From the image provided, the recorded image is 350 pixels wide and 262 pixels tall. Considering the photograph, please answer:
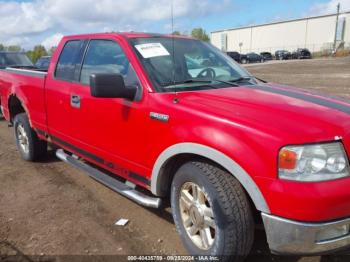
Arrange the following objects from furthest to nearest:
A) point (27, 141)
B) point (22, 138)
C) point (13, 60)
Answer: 1. point (13, 60)
2. point (22, 138)
3. point (27, 141)

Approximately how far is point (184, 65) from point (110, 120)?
0.90 metres

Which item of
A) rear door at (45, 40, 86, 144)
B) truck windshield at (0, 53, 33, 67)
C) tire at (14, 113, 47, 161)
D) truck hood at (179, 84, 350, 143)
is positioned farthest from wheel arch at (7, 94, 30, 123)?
truck windshield at (0, 53, 33, 67)

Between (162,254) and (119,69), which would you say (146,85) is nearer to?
(119,69)

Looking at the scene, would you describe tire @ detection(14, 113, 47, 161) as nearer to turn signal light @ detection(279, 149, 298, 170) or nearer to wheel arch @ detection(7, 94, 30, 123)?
wheel arch @ detection(7, 94, 30, 123)

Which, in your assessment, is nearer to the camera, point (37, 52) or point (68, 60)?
point (68, 60)

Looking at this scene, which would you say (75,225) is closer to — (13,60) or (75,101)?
(75,101)

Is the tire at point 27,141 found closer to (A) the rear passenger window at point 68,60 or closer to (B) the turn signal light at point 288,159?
(A) the rear passenger window at point 68,60

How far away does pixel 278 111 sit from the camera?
2.51 meters

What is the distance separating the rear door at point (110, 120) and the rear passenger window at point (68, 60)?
20cm

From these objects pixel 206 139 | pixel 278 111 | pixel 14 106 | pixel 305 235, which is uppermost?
pixel 278 111

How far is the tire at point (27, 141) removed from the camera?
5.25 meters

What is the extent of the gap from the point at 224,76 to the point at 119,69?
107 cm

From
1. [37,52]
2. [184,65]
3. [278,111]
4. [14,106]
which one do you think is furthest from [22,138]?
[37,52]

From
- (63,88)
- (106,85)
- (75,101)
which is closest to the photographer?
(106,85)
